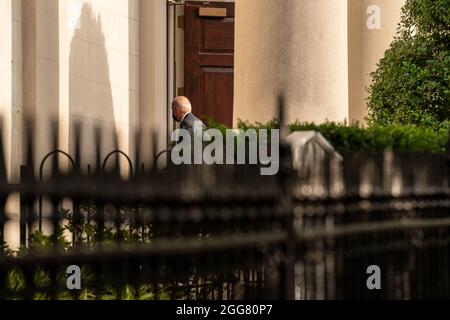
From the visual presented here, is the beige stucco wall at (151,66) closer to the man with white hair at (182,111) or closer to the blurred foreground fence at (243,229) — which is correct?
the man with white hair at (182,111)

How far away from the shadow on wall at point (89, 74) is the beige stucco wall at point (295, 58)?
5.36 ft

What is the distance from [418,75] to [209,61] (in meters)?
5.58

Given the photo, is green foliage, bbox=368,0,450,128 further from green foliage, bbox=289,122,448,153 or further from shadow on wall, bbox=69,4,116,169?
green foliage, bbox=289,122,448,153

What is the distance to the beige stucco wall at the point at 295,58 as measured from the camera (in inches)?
456

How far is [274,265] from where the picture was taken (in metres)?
4.09

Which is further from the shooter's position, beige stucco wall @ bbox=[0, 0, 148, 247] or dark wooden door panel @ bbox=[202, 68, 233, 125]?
dark wooden door panel @ bbox=[202, 68, 233, 125]

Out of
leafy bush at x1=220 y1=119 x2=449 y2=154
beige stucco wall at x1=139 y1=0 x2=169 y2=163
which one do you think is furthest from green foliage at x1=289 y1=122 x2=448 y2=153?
beige stucco wall at x1=139 y1=0 x2=169 y2=163

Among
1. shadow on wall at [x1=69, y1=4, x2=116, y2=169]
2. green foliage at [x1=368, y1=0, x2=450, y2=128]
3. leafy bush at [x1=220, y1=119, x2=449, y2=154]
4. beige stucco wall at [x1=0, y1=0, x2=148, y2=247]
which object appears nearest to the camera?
leafy bush at [x1=220, y1=119, x2=449, y2=154]

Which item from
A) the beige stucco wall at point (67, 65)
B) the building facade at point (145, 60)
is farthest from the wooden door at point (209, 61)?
the beige stucco wall at point (67, 65)

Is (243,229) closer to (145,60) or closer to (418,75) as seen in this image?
(418,75)

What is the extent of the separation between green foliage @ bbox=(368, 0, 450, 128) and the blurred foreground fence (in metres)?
8.13

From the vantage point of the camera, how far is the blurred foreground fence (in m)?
3.30

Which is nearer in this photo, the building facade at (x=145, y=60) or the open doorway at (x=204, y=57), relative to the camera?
the building facade at (x=145, y=60)
